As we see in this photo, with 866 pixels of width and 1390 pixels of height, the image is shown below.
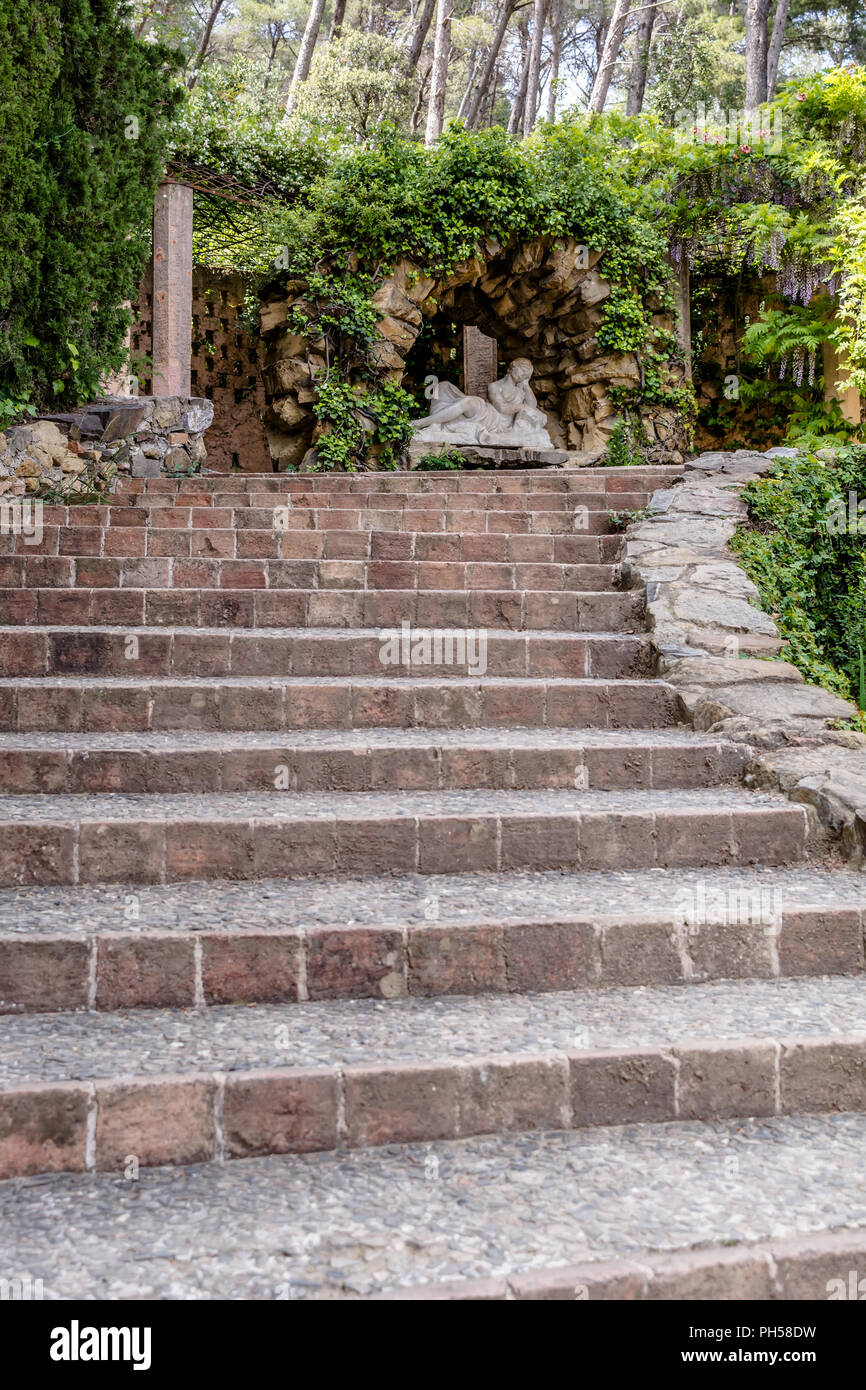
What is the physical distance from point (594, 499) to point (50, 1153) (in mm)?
6007

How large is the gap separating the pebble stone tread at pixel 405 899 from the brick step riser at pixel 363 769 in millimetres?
546

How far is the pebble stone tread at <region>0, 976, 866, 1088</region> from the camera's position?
2.41 meters

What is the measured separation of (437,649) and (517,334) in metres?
8.59

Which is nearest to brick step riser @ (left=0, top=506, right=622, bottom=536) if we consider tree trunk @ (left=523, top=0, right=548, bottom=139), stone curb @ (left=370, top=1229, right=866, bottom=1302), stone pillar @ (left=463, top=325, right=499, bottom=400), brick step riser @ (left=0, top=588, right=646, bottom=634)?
brick step riser @ (left=0, top=588, right=646, bottom=634)

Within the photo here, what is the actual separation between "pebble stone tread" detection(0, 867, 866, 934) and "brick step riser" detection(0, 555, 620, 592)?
2.71 m

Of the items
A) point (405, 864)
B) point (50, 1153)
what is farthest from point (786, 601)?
point (50, 1153)

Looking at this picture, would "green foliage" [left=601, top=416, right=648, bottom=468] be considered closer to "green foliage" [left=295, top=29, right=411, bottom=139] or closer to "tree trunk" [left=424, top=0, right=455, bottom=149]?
A: "tree trunk" [left=424, top=0, right=455, bottom=149]

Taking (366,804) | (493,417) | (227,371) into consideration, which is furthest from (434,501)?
(227,371)

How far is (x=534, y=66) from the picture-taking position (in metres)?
18.8

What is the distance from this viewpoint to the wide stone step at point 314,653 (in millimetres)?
4660

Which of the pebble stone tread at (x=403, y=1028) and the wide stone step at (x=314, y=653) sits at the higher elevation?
the wide stone step at (x=314, y=653)

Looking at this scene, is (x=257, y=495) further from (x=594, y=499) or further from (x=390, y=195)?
(x=390, y=195)

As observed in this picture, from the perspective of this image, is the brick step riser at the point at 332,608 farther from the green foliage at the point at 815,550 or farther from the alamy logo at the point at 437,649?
the green foliage at the point at 815,550

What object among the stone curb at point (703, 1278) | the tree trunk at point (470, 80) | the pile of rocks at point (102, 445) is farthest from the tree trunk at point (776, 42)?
the stone curb at point (703, 1278)
